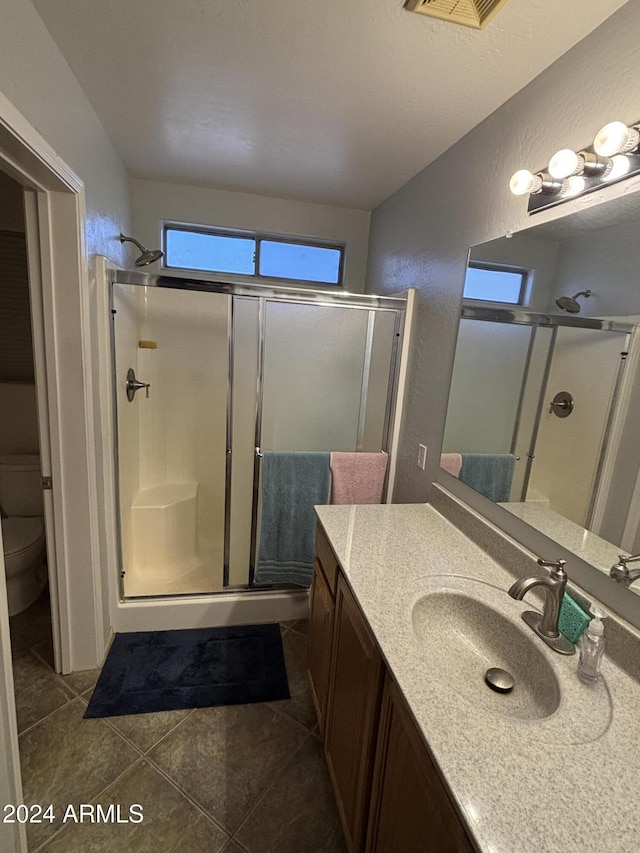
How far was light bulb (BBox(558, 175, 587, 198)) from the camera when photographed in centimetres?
108

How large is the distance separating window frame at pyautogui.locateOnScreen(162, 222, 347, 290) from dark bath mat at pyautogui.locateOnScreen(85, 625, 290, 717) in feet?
6.97

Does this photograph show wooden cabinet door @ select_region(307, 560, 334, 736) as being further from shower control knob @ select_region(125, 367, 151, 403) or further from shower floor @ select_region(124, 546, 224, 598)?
shower control knob @ select_region(125, 367, 151, 403)

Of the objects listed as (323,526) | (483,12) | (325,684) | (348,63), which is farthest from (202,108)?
(325,684)

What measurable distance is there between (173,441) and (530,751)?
2492mm

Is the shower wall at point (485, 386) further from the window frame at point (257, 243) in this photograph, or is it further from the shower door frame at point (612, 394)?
the window frame at point (257, 243)

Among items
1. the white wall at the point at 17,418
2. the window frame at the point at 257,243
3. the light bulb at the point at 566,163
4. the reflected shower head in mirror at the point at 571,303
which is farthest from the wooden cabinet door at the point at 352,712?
the white wall at the point at 17,418

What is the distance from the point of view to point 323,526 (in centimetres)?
150

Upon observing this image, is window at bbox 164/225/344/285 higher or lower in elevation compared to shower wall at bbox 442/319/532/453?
higher

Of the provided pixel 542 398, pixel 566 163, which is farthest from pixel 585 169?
pixel 542 398

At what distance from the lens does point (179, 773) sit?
1445mm

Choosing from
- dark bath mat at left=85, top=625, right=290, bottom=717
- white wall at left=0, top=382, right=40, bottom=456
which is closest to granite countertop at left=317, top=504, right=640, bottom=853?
dark bath mat at left=85, top=625, right=290, bottom=717

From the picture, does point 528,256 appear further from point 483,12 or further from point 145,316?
point 145,316

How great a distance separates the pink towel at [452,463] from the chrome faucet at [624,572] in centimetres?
67

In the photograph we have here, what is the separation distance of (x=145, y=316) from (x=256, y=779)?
95.4 inches
